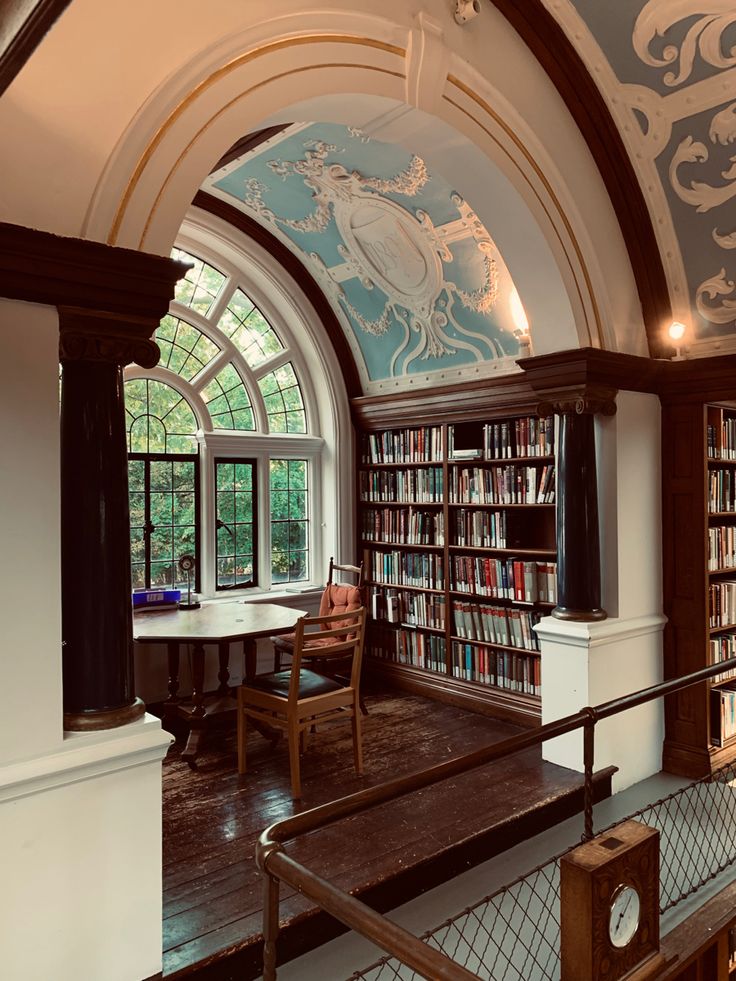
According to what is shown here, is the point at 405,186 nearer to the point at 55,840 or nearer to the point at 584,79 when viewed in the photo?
the point at 584,79

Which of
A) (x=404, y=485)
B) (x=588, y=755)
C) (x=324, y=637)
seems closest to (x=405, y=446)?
→ (x=404, y=485)

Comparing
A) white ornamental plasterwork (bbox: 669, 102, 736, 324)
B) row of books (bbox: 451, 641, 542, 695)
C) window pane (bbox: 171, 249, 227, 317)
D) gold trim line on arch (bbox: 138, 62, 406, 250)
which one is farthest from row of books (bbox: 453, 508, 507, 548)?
gold trim line on arch (bbox: 138, 62, 406, 250)

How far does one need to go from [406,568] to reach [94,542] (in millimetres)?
3797

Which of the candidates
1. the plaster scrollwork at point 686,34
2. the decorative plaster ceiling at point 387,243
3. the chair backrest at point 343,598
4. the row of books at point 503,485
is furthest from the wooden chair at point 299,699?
the plaster scrollwork at point 686,34

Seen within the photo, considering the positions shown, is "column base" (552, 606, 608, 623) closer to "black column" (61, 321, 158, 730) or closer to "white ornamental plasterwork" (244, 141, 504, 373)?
"white ornamental plasterwork" (244, 141, 504, 373)

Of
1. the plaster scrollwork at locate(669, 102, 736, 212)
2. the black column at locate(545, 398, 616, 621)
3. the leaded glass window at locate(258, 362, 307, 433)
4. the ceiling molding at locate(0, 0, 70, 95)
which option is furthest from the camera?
the leaded glass window at locate(258, 362, 307, 433)

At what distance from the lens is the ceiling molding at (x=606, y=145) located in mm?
3521

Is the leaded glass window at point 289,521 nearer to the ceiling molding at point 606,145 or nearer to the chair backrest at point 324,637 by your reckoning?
the chair backrest at point 324,637

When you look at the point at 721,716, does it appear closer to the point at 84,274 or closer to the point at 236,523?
the point at 236,523

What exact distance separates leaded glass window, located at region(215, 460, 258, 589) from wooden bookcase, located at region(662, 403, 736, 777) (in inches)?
126

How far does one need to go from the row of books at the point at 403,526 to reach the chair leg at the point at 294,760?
223 cm

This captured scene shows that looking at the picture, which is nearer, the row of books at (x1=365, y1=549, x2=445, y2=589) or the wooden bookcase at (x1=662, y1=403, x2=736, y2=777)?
the wooden bookcase at (x1=662, y1=403, x2=736, y2=777)

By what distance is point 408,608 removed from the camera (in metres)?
5.86

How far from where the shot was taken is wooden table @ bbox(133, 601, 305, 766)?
13.5ft
